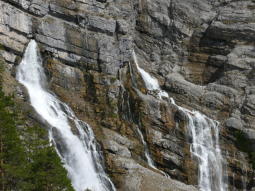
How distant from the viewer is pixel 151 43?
53.7 meters

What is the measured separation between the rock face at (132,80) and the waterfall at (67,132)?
1.09m

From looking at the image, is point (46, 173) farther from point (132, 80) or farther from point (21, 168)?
point (132, 80)

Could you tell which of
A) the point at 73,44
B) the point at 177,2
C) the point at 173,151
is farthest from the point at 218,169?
the point at 177,2

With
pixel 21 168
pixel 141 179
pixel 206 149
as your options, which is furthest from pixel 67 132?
pixel 206 149

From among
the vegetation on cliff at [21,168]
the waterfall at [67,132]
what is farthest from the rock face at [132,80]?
the vegetation on cliff at [21,168]

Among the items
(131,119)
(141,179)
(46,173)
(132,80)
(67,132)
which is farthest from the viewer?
(132,80)

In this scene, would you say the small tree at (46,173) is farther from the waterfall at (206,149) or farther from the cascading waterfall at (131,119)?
the waterfall at (206,149)

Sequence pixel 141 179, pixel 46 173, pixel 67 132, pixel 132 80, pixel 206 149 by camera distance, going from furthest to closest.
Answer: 1. pixel 132 80
2. pixel 206 149
3. pixel 141 179
4. pixel 67 132
5. pixel 46 173

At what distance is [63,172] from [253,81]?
35360 mm

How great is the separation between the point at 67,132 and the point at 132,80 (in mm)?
16500

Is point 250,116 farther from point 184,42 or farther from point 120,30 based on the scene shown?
point 120,30

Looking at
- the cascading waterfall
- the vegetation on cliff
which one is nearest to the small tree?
the vegetation on cliff

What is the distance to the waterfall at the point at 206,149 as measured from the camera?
38875mm

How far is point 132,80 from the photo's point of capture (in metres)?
45.3
